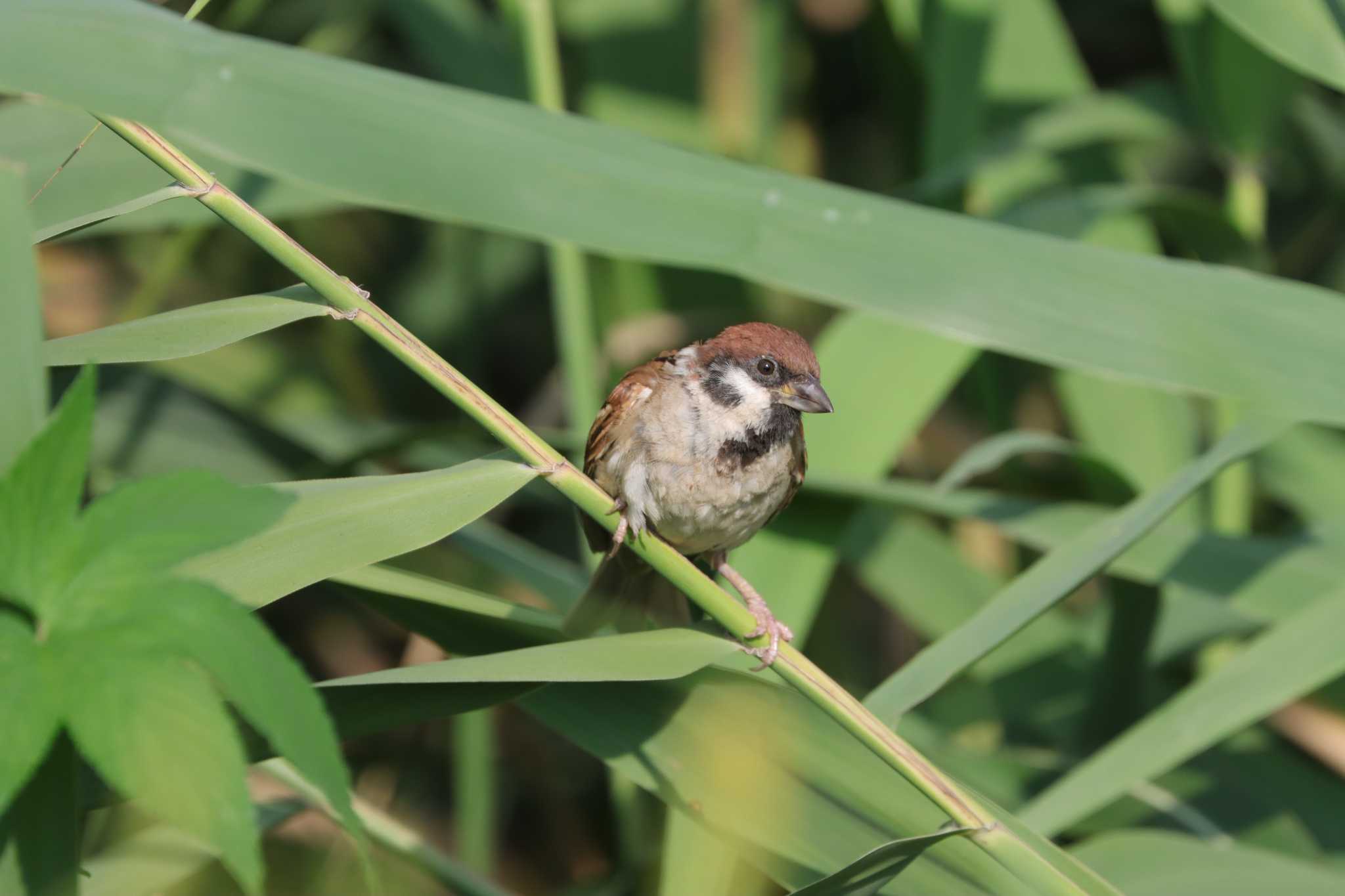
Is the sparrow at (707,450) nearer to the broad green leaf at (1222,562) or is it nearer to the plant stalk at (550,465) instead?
the broad green leaf at (1222,562)

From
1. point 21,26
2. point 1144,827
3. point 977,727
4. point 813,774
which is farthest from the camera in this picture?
point 977,727

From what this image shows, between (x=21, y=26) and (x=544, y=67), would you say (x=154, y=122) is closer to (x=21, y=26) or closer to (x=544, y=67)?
(x=21, y=26)

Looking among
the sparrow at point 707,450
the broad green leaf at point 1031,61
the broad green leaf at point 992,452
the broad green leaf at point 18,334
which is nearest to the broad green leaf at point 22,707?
the broad green leaf at point 18,334

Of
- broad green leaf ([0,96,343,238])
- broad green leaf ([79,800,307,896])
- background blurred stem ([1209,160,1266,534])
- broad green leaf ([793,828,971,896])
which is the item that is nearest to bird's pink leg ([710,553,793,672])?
broad green leaf ([793,828,971,896])

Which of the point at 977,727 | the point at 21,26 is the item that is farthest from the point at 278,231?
the point at 977,727

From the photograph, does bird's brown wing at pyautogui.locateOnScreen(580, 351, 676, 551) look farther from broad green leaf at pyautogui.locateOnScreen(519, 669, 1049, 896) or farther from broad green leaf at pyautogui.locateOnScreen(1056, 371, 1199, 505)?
broad green leaf at pyautogui.locateOnScreen(1056, 371, 1199, 505)

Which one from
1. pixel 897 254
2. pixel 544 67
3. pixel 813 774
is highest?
pixel 544 67

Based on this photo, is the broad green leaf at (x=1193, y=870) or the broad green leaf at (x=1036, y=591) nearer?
the broad green leaf at (x=1036, y=591)
